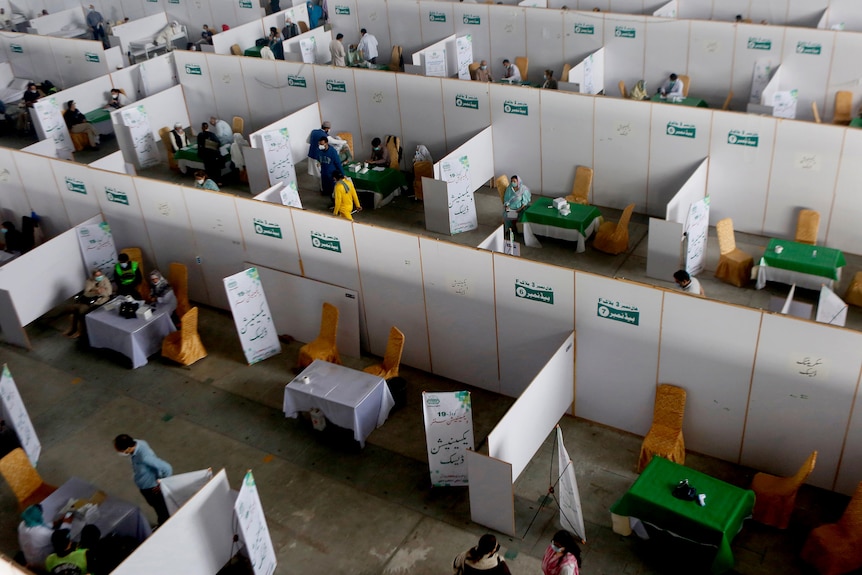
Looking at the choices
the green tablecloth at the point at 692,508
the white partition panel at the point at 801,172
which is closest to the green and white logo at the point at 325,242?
the green tablecloth at the point at 692,508

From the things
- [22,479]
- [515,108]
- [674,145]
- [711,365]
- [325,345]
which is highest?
[515,108]

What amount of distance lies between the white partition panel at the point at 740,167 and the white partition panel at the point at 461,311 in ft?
18.0

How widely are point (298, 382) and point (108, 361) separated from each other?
11.7 ft

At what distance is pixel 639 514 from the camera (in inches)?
304

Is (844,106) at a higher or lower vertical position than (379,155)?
higher

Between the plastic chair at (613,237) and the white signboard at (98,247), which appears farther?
the plastic chair at (613,237)

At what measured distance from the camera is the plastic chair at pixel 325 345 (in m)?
10.5

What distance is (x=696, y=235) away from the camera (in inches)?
463

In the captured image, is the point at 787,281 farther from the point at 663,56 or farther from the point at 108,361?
the point at 108,361

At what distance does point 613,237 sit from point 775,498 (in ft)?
18.0

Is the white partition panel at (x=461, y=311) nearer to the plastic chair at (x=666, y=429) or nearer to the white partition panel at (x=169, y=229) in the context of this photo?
the plastic chair at (x=666, y=429)

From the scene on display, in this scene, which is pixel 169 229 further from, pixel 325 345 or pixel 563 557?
pixel 563 557

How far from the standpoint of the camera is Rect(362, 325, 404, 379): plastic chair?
9922mm

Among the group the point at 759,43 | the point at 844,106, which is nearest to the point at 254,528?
the point at 844,106
